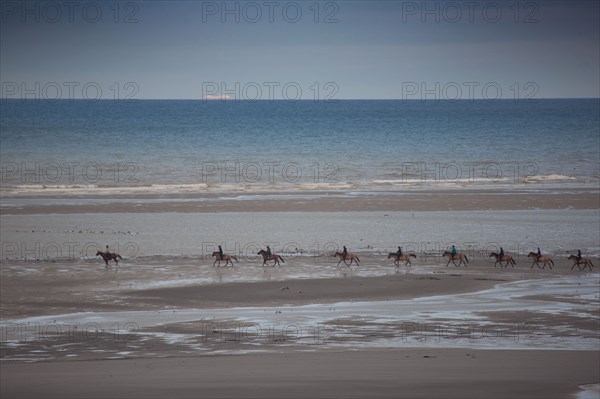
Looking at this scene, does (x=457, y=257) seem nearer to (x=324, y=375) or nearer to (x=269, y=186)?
(x=324, y=375)

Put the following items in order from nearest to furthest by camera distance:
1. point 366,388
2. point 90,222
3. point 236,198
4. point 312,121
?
1. point 366,388
2. point 90,222
3. point 236,198
4. point 312,121

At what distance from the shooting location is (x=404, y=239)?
23438 mm

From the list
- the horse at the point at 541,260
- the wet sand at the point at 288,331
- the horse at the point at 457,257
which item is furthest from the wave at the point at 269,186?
the horse at the point at 541,260

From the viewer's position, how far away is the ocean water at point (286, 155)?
136 ft

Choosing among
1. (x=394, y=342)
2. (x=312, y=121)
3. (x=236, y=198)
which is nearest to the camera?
(x=394, y=342)

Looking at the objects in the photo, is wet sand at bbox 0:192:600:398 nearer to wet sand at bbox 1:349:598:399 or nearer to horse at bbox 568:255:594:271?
wet sand at bbox 1:349:598:399

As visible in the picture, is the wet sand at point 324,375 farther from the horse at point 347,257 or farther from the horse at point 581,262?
the horse at point 347,257

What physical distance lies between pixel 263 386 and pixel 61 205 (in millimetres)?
22866

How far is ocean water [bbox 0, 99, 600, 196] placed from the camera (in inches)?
1636

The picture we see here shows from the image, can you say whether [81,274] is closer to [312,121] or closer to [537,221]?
[537,221]

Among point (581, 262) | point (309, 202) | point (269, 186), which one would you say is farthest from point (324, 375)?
point (269, 186)

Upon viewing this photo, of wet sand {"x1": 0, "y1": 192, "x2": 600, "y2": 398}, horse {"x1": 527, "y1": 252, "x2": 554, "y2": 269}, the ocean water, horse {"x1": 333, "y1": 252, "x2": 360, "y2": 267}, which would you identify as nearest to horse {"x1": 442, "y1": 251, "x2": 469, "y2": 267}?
wet sand {"x1": 0, "y1": 192, "x2": 600, "y2": 398}

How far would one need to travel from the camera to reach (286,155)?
199 ft

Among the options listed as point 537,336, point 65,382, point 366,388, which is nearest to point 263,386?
point 366,388
